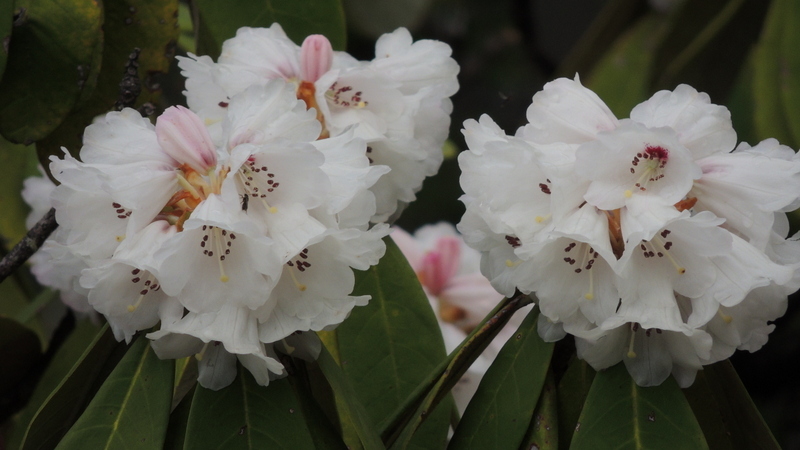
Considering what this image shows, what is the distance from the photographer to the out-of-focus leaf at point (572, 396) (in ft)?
2.65

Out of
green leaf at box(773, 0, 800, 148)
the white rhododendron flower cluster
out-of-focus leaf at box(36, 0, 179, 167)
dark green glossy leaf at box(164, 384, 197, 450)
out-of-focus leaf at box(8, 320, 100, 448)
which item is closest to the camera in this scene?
the white rhododendron flower cluster

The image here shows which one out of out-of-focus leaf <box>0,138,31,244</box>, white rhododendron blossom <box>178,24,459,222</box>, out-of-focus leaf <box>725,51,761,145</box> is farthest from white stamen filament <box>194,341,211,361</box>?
out-of-focus leaf <box>725,51,761,145</box>

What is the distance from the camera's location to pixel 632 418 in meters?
0.73

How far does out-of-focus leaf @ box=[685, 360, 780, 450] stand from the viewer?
809 millimetres

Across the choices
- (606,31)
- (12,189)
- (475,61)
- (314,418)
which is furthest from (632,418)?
→ (475,61)

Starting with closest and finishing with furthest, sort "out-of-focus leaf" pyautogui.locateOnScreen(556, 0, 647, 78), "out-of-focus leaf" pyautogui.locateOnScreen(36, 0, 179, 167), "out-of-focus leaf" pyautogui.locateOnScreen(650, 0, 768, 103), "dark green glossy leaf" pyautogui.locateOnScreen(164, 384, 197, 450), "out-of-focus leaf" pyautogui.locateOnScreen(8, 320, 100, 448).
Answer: "dark green glossy leaf" pyautogui.locateOnScreen(164, 384, 197, 450)
"out-of-focus leaf" pyautogui.locateOnScreen(36, 0, 179, 167)
"out-of-focus leaf" pyautogui.locateOnScreen(8, 320, 100, 448)
"out-of-focus leaf" pyautogui.locateOnScreen(650, 0, 768, 103)
"out-of-focus leaf" pyautogui.locateOnScreen(556, 0, 647, 78)

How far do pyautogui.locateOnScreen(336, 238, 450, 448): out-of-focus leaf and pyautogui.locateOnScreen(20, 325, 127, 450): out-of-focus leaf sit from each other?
23 centimetres

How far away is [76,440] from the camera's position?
73 centimetres

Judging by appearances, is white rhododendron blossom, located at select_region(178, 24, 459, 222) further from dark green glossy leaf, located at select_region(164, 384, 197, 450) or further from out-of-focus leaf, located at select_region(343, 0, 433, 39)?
out-of-focus leaf, located at select_region(343, 0, 433, 39)

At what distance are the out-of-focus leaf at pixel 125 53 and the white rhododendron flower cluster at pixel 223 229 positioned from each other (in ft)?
0.74

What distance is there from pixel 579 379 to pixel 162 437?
1.27 ft

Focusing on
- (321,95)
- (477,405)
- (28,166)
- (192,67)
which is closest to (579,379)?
(477,405)

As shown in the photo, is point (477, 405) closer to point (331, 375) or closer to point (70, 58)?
point (331, 375)

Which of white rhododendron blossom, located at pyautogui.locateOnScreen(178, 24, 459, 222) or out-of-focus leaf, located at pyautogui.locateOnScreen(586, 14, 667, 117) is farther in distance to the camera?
out-of-focus leaf, located at pyautogui.locateOnScreen(586, 14, 667, 117)
